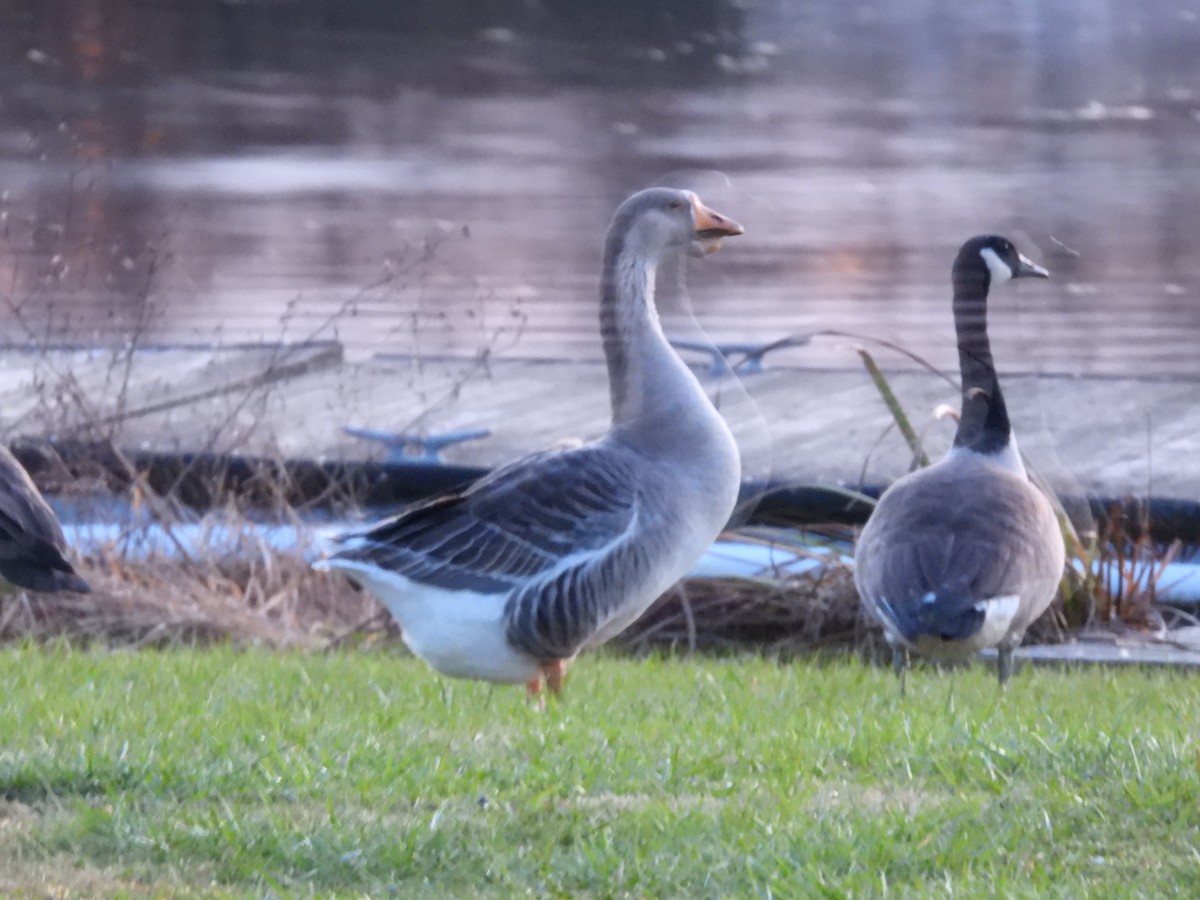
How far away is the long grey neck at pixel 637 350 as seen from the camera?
541cm

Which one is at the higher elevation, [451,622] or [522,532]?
[522,532]

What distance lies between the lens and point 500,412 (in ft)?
25.2

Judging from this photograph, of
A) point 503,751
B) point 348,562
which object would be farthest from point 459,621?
point 503,751

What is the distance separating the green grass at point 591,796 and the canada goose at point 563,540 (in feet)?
0.71

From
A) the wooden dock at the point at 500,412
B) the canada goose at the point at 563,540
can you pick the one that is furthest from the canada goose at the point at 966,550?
the wooden dock at the point at 500,412

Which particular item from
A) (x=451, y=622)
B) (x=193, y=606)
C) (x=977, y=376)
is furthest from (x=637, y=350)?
(x=193, y=606)

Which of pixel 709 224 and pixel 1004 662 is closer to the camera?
pixel 709 224

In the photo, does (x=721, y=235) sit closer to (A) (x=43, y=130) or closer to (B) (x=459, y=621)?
(B) (x=459, y=621)

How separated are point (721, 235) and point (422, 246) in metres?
1.44

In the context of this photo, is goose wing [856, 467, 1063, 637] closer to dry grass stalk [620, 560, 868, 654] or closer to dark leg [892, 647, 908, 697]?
dark leg [892, 647, 908, 697]

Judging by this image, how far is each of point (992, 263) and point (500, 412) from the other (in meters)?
2.20

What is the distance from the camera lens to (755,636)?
7465 mm

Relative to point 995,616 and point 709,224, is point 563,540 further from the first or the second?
point 995,616

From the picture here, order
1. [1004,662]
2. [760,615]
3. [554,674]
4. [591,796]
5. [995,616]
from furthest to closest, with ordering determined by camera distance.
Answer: [760,615] < [1004,662] < [995,616] < [554,674] < [591,796]
